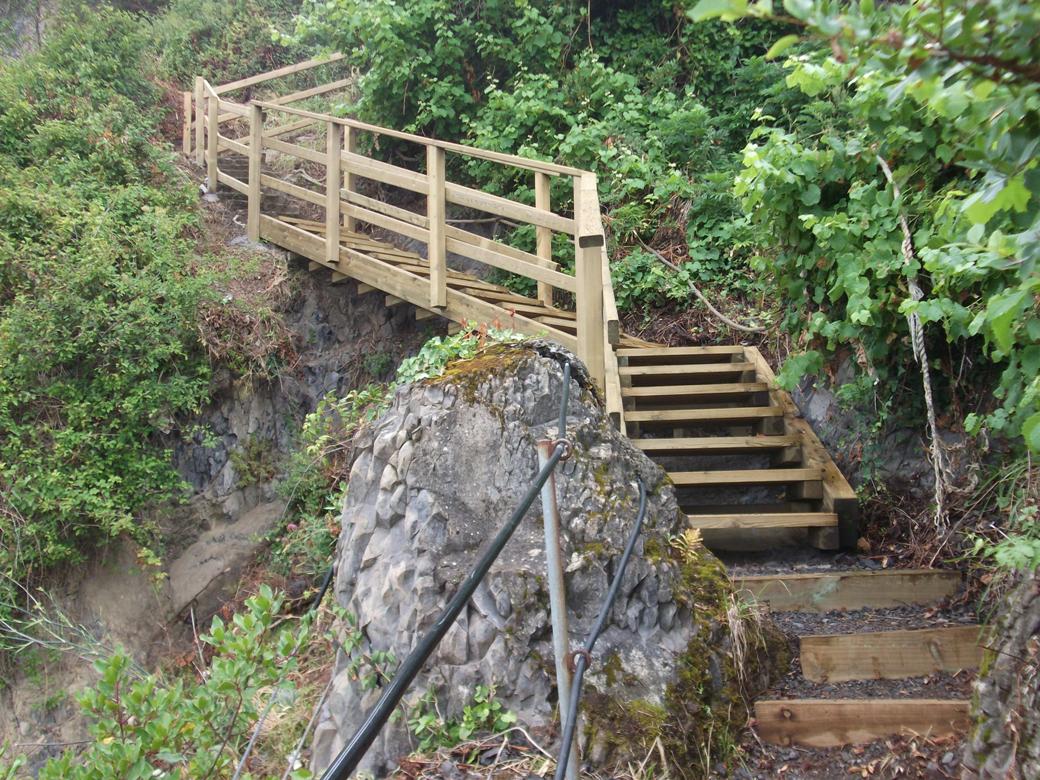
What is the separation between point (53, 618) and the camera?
6043mm

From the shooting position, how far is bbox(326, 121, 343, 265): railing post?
6.99 m

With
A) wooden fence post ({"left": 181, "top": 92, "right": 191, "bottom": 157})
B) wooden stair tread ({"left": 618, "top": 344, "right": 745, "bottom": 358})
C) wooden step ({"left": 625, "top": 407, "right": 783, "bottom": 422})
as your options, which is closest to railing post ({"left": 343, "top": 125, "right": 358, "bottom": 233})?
wooden stair tread ({"left": 618, "top": 344, "right": 745, "bottom": 358})

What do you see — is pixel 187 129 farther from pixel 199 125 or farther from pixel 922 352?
pixel 922 352

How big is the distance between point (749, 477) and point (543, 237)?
2.88m

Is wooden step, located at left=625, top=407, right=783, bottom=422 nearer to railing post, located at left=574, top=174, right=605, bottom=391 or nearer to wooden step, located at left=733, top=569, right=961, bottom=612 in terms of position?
railing post, located at left=574, top=174, right=605, bottom=391

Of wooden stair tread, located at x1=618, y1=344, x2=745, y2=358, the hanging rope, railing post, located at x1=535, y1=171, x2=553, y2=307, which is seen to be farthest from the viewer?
railing post, located at x1=535, y1=171, x2=553, y2=307

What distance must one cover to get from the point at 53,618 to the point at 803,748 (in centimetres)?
538

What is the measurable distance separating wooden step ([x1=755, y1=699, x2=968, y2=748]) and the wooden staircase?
43.2 inches

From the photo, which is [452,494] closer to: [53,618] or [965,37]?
[965,37]

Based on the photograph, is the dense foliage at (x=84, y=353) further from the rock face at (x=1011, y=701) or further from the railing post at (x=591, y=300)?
the rock face at (x=1011, y=701)

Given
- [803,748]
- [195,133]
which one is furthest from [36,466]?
[195,133]

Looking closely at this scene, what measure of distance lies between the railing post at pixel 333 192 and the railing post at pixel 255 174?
122 cm

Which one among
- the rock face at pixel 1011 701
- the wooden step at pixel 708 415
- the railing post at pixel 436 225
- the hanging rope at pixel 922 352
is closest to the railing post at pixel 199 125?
the railing post at pixel 436 225

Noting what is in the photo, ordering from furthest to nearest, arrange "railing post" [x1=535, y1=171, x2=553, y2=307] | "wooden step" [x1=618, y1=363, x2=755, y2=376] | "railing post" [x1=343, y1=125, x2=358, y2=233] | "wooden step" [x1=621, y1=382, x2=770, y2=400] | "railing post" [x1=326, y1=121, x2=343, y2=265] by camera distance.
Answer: "railing post" [x1=343, y1=125, x2=358, y2=233], "railing post" [x1=326, y1=121, x2=343, y2=265], "railing post" [x1=535, y1=171, x2=553, y2=307], "wooden step" [x1=618, y1=363, x2=755, y2=376], "wooden step" [x1=621, y1=382, x2=770, y2=400]
